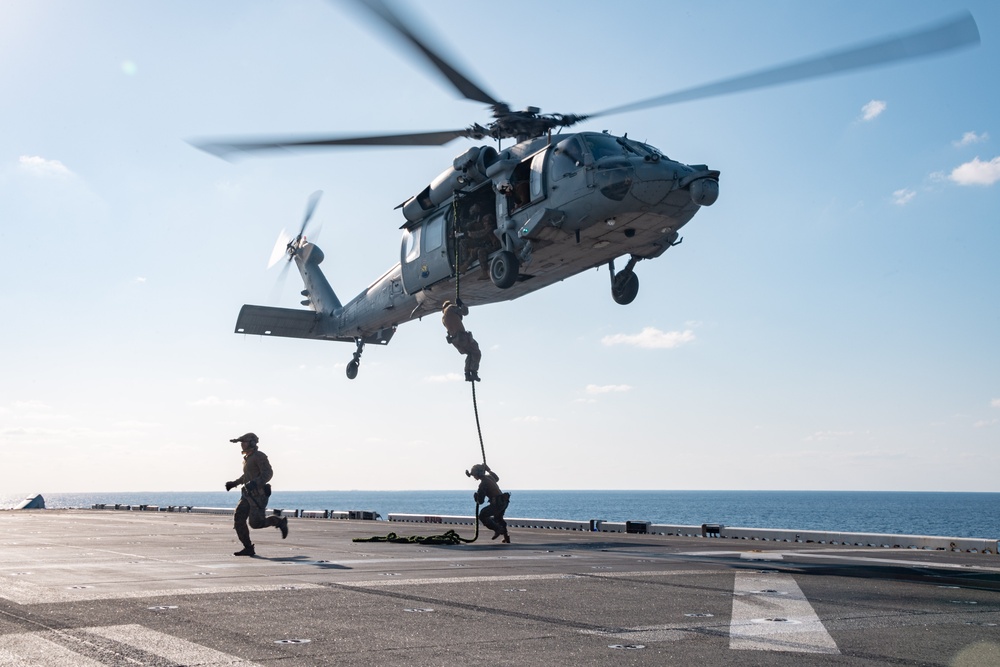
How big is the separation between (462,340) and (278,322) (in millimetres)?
15153

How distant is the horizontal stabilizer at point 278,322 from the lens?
31156 mm

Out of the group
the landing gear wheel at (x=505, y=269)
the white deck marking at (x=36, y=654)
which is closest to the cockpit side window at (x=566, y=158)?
the landing gear wheel at (x=505, y=269)

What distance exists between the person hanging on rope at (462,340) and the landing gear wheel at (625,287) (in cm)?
530

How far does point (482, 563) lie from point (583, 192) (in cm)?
979

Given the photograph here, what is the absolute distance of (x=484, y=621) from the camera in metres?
7.50

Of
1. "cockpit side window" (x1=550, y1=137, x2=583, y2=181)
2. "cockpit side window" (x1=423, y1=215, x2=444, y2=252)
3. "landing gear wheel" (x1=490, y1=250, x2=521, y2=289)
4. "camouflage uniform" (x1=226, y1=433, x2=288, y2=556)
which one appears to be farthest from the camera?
"cockpit side window" (x1=423, y1=215, x2=444, y2=252)

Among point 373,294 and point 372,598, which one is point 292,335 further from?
point 372,598

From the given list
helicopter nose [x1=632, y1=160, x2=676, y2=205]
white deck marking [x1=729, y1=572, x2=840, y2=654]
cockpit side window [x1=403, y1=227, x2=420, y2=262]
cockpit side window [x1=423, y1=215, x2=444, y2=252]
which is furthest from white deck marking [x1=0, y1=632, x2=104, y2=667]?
cockpit side window [x1=403, y1=227, x2=420, y2=262]

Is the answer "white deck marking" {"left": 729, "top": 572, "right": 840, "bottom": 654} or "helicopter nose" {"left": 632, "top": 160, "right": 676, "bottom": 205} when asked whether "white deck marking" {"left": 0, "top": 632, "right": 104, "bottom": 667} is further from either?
"helicopter nose" {"left": 632, "top": 160, "right": 676, "bottom": 205}

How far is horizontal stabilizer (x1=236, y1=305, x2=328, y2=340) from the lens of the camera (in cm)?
3116

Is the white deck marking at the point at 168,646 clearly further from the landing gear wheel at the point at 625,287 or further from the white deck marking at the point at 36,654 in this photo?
the landing gear wheel at the point at 625,287

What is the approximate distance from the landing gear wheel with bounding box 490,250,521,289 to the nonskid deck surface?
8493 mm

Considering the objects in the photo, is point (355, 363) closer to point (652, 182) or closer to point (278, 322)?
point (278, 322)

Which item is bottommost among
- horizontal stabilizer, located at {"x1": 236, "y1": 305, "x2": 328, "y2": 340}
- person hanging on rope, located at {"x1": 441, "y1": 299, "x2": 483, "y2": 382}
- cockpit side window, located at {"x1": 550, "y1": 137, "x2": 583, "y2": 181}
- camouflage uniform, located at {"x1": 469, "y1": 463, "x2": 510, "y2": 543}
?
camouflage uniform, located at {"x1": 469, "y1": 463, "x2": 510, "y2": 543}
